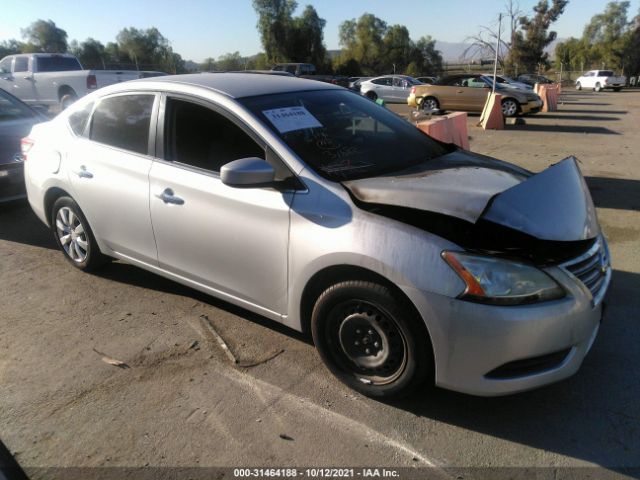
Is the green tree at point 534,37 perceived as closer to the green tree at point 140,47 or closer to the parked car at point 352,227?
the green tree at point 140,47

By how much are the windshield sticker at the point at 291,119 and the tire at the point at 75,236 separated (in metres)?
2.06

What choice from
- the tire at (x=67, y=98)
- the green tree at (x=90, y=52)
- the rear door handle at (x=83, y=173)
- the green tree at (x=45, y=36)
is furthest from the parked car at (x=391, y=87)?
the green tree at (x=45, y=36)

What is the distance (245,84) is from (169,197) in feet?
3.15

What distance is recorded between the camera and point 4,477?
2.41m

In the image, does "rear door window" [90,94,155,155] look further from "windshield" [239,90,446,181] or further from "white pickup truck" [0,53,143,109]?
"white pickup truck" [0,53,143,109]

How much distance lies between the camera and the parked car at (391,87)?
968 inches

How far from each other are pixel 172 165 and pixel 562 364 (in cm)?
265

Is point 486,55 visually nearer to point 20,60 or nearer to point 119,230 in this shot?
point 20,60

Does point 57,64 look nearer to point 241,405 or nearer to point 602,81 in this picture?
point 241,405

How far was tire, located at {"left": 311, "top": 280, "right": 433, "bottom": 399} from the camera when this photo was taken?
2.57 meters

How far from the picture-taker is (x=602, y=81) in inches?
1558

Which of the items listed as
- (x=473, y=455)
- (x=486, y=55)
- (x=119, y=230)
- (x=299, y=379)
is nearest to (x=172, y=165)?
(x=119, y=230)

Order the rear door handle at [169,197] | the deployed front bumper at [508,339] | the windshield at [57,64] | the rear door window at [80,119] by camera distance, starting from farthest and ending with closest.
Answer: the windshield at [57,64], the rear door window at [80,119], the rear door handle at [169,197], the deployed front bumper at [508,339]

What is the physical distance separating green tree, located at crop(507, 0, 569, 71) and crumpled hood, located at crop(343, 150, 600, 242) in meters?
55.8
